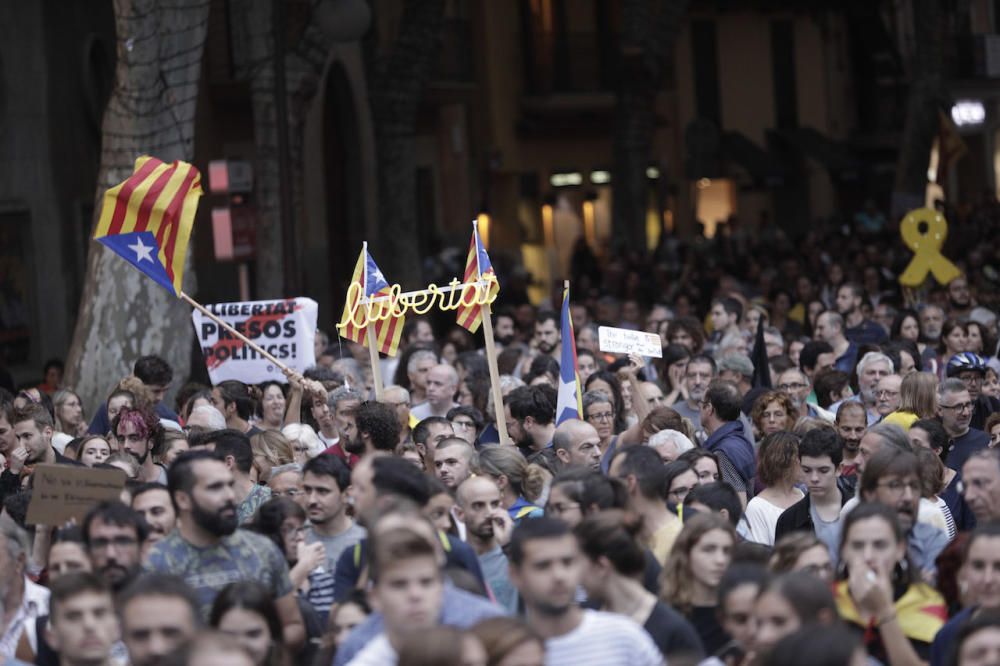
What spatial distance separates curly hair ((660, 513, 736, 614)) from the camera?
282 inches

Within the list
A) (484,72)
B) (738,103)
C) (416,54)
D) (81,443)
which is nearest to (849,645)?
(81,443)

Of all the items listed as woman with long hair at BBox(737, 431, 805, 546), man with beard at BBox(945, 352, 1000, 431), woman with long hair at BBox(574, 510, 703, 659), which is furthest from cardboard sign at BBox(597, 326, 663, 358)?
woman with long hair at BBox(574, 510, 703, 659)

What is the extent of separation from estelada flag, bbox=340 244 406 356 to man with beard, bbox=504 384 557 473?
1.04m

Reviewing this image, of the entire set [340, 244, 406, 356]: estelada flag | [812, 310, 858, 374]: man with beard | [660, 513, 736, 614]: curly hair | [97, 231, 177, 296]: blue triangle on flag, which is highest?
[97, 231, 177, 296]: blue triangle on flag

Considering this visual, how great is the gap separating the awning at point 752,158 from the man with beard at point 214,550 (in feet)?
111

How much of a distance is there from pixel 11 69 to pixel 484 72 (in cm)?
1495

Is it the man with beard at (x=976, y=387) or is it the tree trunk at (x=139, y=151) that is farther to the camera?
the tree trunk at (x=139, y=151)

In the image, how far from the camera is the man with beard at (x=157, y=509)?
7922 mm

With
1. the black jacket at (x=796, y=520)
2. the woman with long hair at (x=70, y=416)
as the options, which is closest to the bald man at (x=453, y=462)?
the black jacket at (x=796, y=520)

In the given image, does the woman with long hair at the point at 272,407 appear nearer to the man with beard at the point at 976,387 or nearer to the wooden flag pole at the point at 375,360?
the wooden flag pole at the point at 375,360

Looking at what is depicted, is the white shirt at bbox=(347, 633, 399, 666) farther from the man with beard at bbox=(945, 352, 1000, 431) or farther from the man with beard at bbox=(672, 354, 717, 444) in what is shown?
the man with beard at bbox=(672, 354, 717, 444)

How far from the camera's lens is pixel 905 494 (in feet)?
25.5

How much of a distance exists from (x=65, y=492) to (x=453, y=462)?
177 cm

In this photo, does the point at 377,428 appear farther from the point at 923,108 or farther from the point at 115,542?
the point at 923,108
